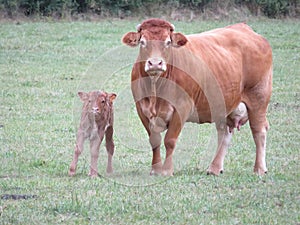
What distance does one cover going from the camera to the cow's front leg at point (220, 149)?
8.96 m

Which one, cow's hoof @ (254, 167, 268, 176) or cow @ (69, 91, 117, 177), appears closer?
cow @ (69, 91, 117, 177)

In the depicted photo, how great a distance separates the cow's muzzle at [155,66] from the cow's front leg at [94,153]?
1.15m

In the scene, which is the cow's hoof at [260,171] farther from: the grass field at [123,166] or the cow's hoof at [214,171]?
the cow's hoof at [214,171]

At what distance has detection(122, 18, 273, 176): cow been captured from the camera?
823 cm

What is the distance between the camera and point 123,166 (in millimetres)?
9266

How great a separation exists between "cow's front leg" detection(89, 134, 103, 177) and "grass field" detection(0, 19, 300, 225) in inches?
4.3

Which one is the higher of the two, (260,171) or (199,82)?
(199,82)

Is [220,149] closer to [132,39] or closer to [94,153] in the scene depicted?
[94,153]

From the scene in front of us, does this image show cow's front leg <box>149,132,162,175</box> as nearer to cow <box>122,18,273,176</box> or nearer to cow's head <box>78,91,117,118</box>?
cow <box>122,18,273,176</box>

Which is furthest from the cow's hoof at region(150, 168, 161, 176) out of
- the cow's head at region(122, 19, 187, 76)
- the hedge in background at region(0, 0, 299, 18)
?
the hedge in background at region(0, 0, 299, 18)

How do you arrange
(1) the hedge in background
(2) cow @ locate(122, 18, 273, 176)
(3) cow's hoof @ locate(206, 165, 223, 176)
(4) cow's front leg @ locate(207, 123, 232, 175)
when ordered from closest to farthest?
(2) cow @ locate(122, 18, 273, 176)
(3) cow's hoof @ locate(206, 165, 223, 176)
(4) cow's front leg @ locate(207, 123, 232, 175)
(1) the hedge in background

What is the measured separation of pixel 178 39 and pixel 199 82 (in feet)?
2.05

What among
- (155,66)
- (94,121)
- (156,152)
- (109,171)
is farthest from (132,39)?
(109,171)

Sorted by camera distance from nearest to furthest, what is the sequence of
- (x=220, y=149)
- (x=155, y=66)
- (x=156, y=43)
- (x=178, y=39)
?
1. (x=155, y=66)
2. (x=156, y=43)
3. (x=178, y=39)
4. (x=220, y=149)
